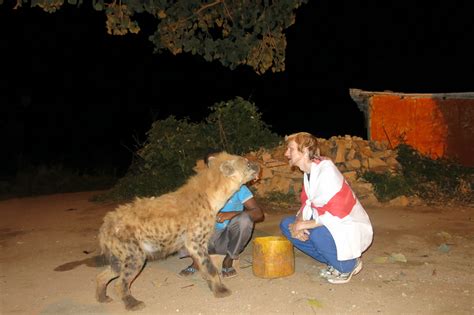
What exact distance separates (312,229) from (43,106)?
23928 millimetres

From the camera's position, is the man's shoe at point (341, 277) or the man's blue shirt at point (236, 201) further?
the man's blue shirt at point (236, 201)

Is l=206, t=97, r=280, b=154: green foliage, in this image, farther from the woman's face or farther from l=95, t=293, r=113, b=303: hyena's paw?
l=95, t=293, r=113, b=303: hyena's paw

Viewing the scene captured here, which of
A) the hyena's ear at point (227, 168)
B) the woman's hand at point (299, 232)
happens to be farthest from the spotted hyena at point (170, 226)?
the woman's hand at point (299, 232)

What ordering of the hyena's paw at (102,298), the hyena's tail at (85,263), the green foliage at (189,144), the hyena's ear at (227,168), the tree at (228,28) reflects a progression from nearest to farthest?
the hyena's paw at (102,298)
the hyena's ear at (227,168)
the hyena's tail at (85,263)
the tree at (228,28)
the green foliage at (189,144)

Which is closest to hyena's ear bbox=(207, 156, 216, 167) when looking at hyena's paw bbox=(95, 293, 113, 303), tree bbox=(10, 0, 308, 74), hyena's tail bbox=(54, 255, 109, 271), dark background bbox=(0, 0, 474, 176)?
hyena's paw bbox=(95, 293, 113, 303)

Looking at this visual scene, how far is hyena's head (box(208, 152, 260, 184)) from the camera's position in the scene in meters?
4.39

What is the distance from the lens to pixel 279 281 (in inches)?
181

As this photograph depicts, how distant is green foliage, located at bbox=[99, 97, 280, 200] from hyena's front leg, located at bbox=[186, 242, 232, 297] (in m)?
5.25

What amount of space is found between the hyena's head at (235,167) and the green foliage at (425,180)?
4.43m

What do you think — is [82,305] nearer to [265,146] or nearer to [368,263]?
[368,263]

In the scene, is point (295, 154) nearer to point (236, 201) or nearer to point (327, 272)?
point (236, 201)

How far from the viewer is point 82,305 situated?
14.0 ft

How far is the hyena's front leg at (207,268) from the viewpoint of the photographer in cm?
428

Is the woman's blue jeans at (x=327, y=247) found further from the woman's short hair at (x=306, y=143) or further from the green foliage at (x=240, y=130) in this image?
the green foliage at (x=240, y=130)
